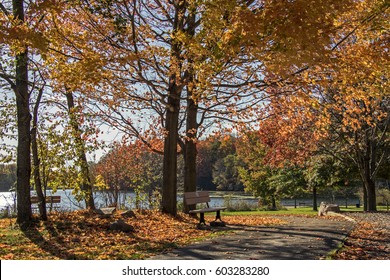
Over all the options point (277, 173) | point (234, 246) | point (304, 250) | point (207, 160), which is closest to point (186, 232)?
point (234, 246)

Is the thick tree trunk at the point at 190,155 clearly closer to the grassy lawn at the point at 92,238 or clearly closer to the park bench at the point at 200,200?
the park bench at the point at 200,200

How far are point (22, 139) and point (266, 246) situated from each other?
6357mm

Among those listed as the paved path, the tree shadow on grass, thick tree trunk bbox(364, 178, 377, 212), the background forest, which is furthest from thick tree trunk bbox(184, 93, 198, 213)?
thick tree trunk bbox(364, 178, 377, 212)

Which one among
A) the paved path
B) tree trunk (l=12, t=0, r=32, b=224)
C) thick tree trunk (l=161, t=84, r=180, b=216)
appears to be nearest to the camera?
the paved path

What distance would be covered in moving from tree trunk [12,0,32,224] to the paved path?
4784 millimetres

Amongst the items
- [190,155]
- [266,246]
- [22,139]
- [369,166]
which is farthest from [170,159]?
[369,166]

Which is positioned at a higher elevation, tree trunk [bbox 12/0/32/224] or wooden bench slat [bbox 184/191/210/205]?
tree trunk [bbox 12/0/32/224]

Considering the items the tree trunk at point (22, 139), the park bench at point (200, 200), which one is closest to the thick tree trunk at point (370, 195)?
the park bench at point (200, 200)

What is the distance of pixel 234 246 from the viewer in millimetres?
6891

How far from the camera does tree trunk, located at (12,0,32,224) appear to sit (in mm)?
9781

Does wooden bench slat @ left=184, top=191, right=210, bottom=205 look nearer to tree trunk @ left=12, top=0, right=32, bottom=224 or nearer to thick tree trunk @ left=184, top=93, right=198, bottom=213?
thick tree trunk @ left=184, top=93, right=198, bottom=213

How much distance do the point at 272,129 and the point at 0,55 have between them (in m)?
9.78

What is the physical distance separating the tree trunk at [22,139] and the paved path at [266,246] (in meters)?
4.78
